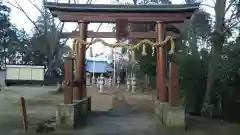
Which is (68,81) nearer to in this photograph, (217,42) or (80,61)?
(80,61)

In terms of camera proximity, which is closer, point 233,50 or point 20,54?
point 233,50

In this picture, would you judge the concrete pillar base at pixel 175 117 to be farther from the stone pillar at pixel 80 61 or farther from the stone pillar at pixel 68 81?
the stone pillar at pixel 80 61

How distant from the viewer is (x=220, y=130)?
10.7 metres

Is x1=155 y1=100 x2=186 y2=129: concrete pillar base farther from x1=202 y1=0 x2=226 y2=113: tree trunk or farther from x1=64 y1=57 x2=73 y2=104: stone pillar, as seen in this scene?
x1=64 y1=57 x2=73 y2=104: stone pillar

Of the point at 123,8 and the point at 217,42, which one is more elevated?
A: the point at 123,8

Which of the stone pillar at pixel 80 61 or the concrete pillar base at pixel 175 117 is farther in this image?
the stone pillar at pixel 80 61

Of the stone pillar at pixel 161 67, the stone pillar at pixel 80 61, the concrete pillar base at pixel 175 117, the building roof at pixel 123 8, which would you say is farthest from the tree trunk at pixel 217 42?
the stone pillar at pixel 80 61

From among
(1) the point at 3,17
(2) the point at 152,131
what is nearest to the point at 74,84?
(2) the point at 152,131

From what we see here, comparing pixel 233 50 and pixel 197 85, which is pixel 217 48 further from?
pixel 197 85

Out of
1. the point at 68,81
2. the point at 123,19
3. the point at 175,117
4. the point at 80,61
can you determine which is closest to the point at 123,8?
the point at 123,19

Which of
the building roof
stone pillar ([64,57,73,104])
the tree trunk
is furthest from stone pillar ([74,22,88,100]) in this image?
the tree trunk

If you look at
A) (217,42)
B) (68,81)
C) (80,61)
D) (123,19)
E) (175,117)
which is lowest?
(175,117)

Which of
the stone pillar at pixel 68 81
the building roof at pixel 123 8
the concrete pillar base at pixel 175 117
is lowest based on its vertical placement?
the concrete pillar base at pixel 175 117

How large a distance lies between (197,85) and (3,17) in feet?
122
